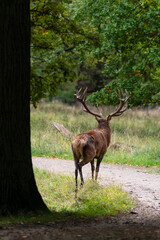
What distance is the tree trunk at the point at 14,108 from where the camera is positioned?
18.4 feet

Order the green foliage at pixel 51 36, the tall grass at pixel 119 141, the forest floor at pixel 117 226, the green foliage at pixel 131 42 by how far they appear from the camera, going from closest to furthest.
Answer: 1. the forest floor at pixel 117 226
2. the green foliage at pixel 51 36
3. the tall grass at pixel 119 141
4. the green foliage at pixel 131 42

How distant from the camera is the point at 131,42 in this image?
16391 mm

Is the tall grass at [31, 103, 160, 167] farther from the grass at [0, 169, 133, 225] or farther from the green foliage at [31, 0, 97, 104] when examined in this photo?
the grass at [0, 169, 133, 225]

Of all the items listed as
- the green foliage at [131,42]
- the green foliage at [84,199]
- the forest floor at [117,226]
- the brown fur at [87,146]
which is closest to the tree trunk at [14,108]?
the forest floor at [117,226]

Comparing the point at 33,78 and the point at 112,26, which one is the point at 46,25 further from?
the point at 112,26

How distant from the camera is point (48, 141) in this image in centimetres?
1514

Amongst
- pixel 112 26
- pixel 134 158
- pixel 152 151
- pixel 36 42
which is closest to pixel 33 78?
pixel 36 42

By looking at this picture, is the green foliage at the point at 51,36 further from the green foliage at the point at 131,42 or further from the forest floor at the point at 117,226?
the green foliage at the point at 131,42

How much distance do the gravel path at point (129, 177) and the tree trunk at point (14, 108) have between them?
2.68 m

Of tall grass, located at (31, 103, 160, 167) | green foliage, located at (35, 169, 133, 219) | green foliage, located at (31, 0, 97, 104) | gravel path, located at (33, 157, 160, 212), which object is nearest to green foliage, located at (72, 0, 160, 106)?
tall grass, located at (31, 103, 160, 167)

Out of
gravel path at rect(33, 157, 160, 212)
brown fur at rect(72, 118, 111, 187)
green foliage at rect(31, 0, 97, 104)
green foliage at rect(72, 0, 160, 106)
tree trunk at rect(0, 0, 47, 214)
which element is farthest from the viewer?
green foliage at rect(72, 0, 160, 106)

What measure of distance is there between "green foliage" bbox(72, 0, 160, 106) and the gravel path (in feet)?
16.7

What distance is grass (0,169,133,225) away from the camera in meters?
5.84

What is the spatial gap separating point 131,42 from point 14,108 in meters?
11.7
